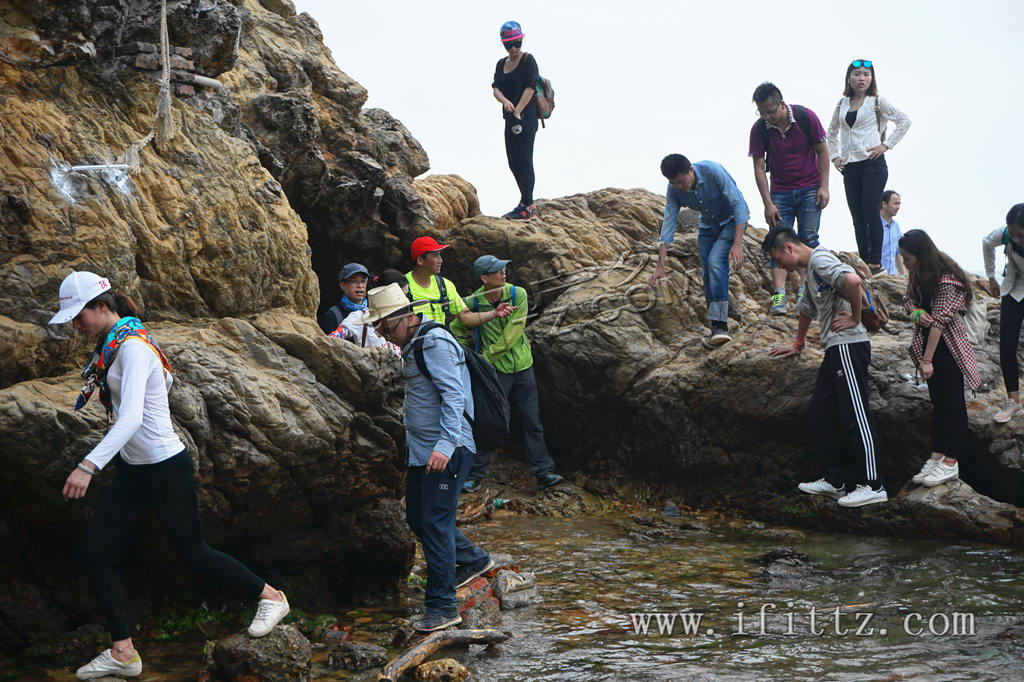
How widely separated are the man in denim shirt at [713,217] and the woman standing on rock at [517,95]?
2848 mm

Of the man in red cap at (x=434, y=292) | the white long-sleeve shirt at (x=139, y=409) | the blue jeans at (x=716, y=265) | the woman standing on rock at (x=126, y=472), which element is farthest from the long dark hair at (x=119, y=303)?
the blue jeans at (x=716, y=265)

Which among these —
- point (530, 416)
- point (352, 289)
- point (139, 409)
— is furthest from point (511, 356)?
point (139, 409)

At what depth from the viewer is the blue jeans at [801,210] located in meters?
10.7

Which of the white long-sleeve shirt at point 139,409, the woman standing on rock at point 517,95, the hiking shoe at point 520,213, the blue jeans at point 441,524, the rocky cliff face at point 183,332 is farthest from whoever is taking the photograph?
the hiking shoe at point 520,213

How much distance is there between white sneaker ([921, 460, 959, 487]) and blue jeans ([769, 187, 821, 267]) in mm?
3362

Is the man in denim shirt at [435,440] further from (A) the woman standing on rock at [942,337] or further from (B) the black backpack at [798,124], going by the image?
(B) the black backpack at [798,124]

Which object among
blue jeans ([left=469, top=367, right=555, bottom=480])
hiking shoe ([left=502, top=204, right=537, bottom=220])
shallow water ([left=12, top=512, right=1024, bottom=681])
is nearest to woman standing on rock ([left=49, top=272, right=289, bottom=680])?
shallow water ([left=12, top=512, right=1024, bottom=681])

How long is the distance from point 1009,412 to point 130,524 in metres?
8.11

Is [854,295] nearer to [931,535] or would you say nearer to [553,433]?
[931,535]

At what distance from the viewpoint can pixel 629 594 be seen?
23.5 feet

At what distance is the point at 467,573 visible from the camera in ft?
21.7

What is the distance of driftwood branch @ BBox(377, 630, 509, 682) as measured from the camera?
5276mm

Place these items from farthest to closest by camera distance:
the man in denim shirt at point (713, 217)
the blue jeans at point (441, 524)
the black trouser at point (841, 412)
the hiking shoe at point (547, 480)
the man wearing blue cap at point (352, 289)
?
1. the hiking shoe at point (547, 480)
2. the man in denim shirt at point (713, 217)
3. the man wearing blue cap at point (352, 289)
4. the black trouser at point (841, 412)
5. the blue jeans at point (441, 524)

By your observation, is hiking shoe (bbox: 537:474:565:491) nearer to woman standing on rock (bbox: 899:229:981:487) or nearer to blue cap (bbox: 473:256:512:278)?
blue cap (bbox: 473:256:512:278)
